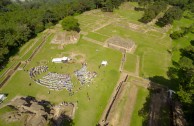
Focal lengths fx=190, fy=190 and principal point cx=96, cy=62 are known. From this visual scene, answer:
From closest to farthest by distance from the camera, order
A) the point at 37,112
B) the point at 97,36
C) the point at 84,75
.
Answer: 1. the point at 37,112
2. the point at 84,75
3. the point at 97,36

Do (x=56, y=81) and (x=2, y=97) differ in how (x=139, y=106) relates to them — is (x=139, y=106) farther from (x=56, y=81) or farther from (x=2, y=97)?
(x=2, y=97)

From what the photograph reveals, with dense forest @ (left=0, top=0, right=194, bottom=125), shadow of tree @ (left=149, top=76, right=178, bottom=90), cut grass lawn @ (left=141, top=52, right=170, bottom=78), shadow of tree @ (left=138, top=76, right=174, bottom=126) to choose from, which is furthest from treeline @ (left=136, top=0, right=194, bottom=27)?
shadow of tree @ (left=138, top=76, right=174, bottom=126)

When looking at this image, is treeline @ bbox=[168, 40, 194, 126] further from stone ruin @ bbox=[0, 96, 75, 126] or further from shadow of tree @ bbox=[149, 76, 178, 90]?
stone ruin @ bbox=[0, 96, 75, 126]

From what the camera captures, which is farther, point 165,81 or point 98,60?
point 98,60

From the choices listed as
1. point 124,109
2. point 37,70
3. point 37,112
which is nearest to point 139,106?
point 124,109

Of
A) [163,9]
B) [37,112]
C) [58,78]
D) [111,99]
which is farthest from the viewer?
[163,9]
